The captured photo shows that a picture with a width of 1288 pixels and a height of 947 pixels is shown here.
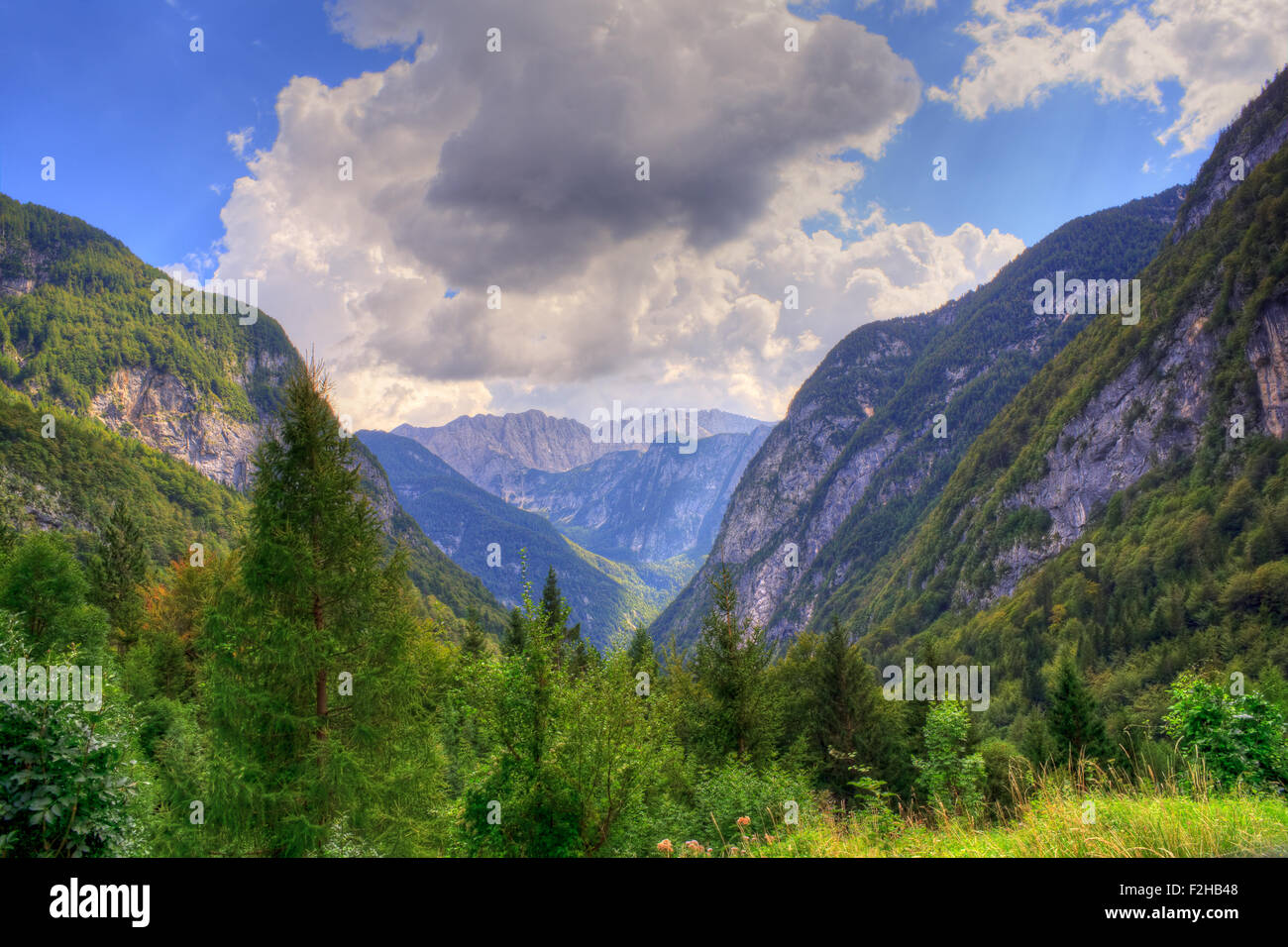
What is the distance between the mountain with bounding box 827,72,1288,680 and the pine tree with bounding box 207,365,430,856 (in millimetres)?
97649

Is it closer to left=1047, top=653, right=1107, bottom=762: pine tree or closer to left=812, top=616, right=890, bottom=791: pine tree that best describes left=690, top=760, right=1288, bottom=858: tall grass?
left=812, top=616, right=890, bottom=791: pine tree

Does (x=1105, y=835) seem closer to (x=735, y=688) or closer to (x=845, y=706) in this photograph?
(x=735, y=688)

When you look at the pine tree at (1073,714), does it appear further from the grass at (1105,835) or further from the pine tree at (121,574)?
the pine tree at (121,574)

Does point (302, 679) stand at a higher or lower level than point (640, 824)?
higher

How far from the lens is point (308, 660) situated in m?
11.2

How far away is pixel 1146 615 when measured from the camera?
4203 inches

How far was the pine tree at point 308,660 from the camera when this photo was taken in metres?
10.8

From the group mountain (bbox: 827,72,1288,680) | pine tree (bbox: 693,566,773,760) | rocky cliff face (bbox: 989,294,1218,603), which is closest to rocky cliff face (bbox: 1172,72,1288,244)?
mountain (bbox: 827,72,1288,680)

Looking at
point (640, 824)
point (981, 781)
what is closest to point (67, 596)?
point (640, 824)

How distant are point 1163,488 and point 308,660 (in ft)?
592

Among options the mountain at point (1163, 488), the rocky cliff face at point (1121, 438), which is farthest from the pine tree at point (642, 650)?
the rocky cliff face at point (1121, 438)

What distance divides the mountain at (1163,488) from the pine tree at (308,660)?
9765 cm
